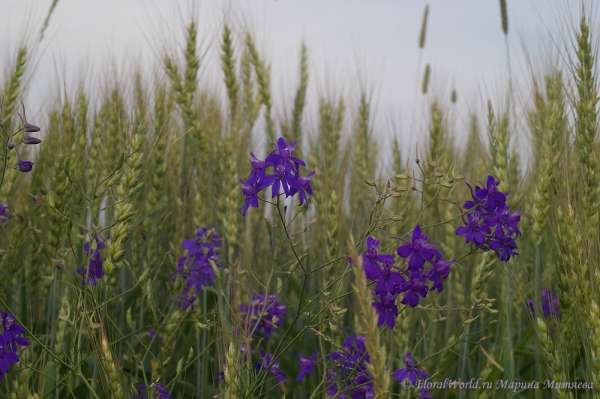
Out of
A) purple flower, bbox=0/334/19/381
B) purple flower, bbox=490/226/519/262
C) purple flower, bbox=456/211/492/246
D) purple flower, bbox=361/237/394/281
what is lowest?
purple flower, bbox=0/334/19/381

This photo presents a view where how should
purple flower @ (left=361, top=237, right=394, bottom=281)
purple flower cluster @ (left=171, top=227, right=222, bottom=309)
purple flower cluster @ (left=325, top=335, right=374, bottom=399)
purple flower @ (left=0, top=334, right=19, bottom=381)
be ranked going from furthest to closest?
purple flower cluster @ (left=171, top=227, right=222, bottom=309) < purple flower cluster @ (left=325, top=335, right=374, bottom=399) < purple flower @ (left=0, top=334, right=19, bottom=381) < purple flower @ (left=361, top=237, right=394, bottom=281)

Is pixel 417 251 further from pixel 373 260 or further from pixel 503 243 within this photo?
pixel 503 243

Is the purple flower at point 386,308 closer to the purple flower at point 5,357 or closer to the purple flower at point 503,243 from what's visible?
the purple flower at point 503,243

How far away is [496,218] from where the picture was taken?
151 centimetres

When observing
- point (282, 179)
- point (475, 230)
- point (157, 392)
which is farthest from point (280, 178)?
point (157, 392)

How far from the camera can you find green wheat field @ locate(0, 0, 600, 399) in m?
1.41

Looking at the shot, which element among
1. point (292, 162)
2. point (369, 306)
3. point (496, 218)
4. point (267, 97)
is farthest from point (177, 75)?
point (369, 306)

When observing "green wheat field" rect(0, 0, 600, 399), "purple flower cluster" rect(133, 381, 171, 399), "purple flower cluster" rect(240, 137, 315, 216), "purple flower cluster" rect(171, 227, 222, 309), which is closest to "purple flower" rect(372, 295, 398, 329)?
"green wheat field" rect(0, 0, 600, 399)

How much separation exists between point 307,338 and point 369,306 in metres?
1.60

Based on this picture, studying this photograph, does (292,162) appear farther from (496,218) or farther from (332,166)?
(332,166)

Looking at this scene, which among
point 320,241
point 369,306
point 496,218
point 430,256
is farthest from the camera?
point 320,241

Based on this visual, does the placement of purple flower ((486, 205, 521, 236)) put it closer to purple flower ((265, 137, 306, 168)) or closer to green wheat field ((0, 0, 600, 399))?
green wheat field ((0, 0, 600, 399))

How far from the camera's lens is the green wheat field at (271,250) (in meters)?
1.41

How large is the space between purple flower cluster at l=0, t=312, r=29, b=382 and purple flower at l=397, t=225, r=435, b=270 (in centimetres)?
93
